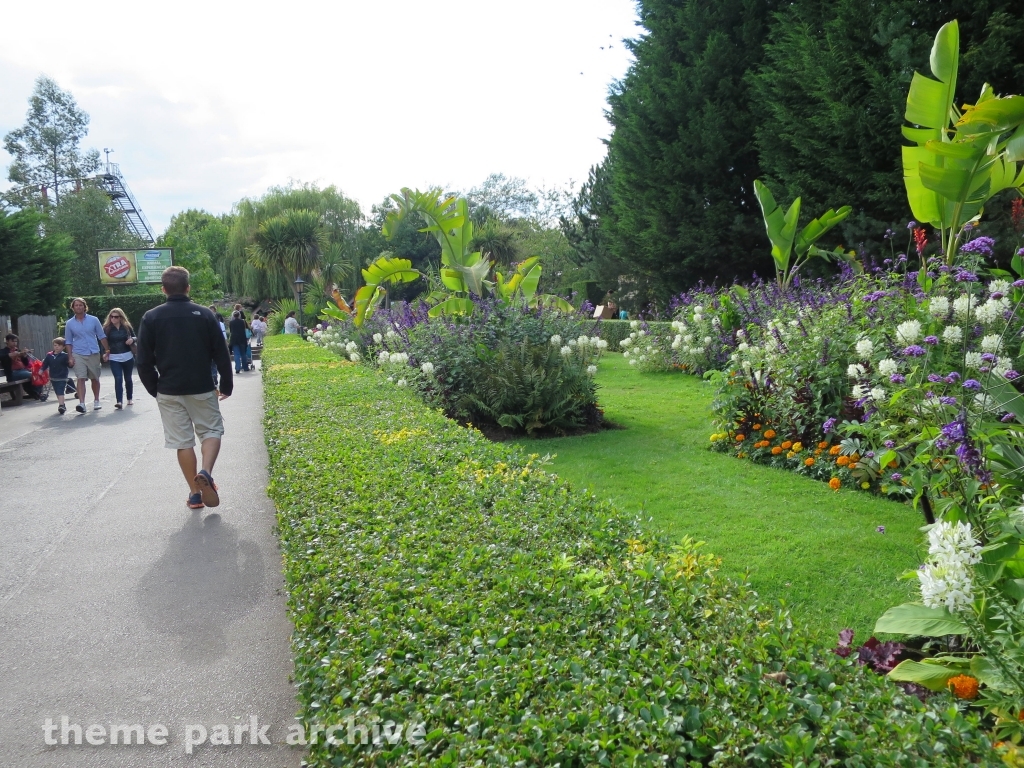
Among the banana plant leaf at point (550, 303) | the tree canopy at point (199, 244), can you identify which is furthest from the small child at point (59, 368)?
the tree canopy at point (199, 244)

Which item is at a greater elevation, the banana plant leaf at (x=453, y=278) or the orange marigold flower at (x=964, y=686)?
the banana plant leaf at (x=453, y=278)

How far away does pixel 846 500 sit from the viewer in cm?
530

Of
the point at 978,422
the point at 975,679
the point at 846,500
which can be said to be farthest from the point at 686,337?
the point at 975,679

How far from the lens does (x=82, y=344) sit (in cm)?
1129

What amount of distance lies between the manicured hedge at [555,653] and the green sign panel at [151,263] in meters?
33.2

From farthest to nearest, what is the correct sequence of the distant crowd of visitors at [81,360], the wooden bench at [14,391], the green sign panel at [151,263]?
the green sign panel at [151,263] < the wooden bench at [14,391] < the distant crowd of visitors at [81,360]

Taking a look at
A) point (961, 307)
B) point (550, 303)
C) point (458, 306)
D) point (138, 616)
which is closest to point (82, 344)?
point (458, 306)

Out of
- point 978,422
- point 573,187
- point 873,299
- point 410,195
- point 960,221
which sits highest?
point 573,187

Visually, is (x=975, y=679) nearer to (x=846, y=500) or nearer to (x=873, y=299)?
(x=846, y=500)

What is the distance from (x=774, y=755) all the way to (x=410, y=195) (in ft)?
31.5

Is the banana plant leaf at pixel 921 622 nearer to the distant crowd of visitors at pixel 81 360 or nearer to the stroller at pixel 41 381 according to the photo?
the distant crowd of visitors at pixel 81 360

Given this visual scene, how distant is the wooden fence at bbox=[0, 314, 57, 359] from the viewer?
20547 millimetres

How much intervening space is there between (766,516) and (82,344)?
424 inches

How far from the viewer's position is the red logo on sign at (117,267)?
3212cm
